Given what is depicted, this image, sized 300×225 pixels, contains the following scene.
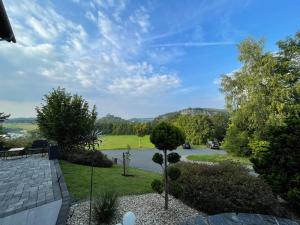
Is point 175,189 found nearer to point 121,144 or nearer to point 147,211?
point 147,211

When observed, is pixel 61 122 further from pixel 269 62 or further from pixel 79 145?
pixel 269 62

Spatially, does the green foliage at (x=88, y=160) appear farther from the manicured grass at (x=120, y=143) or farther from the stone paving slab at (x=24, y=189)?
the manicured grass at (x=120, y=143)

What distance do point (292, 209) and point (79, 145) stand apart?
40.4 feet

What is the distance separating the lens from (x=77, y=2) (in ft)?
25.5

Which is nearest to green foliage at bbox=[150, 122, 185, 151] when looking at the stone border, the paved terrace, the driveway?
the stone border

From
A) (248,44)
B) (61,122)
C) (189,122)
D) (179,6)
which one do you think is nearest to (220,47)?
(248,44)

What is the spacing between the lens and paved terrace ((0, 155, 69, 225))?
4180 mm

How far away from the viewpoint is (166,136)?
16.3 feet

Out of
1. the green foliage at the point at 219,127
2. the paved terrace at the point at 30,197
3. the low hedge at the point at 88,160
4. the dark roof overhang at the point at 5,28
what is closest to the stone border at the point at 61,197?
the paved terrace at the point at 30,197

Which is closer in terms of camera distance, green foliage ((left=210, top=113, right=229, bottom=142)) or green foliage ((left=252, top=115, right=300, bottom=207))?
green foliage ((left=252, top=115, right=300, bottom=207))

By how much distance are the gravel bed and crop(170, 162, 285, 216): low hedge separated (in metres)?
0.34

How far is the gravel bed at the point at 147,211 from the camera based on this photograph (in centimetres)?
444

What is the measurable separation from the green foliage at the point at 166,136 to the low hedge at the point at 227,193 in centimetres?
160

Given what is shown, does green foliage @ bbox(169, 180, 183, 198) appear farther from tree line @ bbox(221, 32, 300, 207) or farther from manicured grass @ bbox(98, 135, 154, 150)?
manicured grass @ bbox(98, 135, 154, 150)
